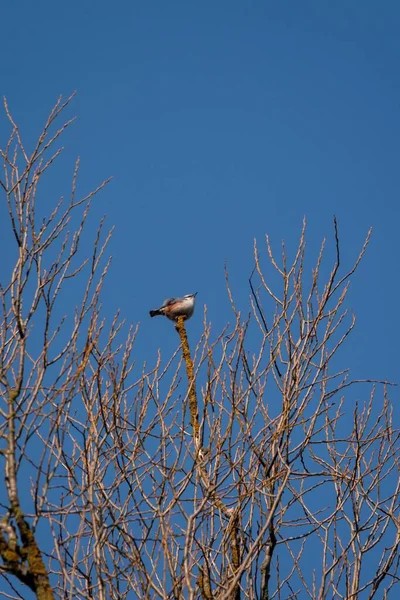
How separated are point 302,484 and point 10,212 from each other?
10.0 feet

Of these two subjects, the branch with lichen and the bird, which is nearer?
the branch with lichen

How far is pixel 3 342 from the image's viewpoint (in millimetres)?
4012

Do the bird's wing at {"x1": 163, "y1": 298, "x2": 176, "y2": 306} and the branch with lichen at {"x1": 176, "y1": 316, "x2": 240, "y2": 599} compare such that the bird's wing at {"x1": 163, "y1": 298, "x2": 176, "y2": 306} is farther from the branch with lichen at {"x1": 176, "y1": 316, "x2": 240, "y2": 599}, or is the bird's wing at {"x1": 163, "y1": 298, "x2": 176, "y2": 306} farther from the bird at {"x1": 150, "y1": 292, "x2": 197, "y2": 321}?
the branch with lichen at {"x1": 176, "y1": 316, "x2": 240, "y2": 599}

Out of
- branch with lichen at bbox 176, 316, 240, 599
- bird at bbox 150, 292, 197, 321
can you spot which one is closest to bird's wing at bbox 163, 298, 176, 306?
bird at bbox 150, 292, 197, 321

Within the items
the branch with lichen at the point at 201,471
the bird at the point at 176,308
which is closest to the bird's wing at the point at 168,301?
the bird at the point at 176,308

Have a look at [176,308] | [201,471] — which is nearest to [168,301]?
[176,308]

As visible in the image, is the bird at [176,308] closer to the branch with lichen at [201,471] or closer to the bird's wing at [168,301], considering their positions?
the bird's wing at [168,301]

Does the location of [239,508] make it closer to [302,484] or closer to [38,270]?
[302,484]

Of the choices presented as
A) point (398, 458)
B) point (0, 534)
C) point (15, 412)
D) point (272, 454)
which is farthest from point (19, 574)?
point (398, 458)

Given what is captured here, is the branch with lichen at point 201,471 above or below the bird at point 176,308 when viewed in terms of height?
below

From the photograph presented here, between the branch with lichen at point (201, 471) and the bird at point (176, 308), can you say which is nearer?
the branch with lichen at point (201, 471)

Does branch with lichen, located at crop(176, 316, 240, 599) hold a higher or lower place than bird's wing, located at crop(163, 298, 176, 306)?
lower

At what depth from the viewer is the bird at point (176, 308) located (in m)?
7.80

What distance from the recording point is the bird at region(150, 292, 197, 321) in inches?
307
